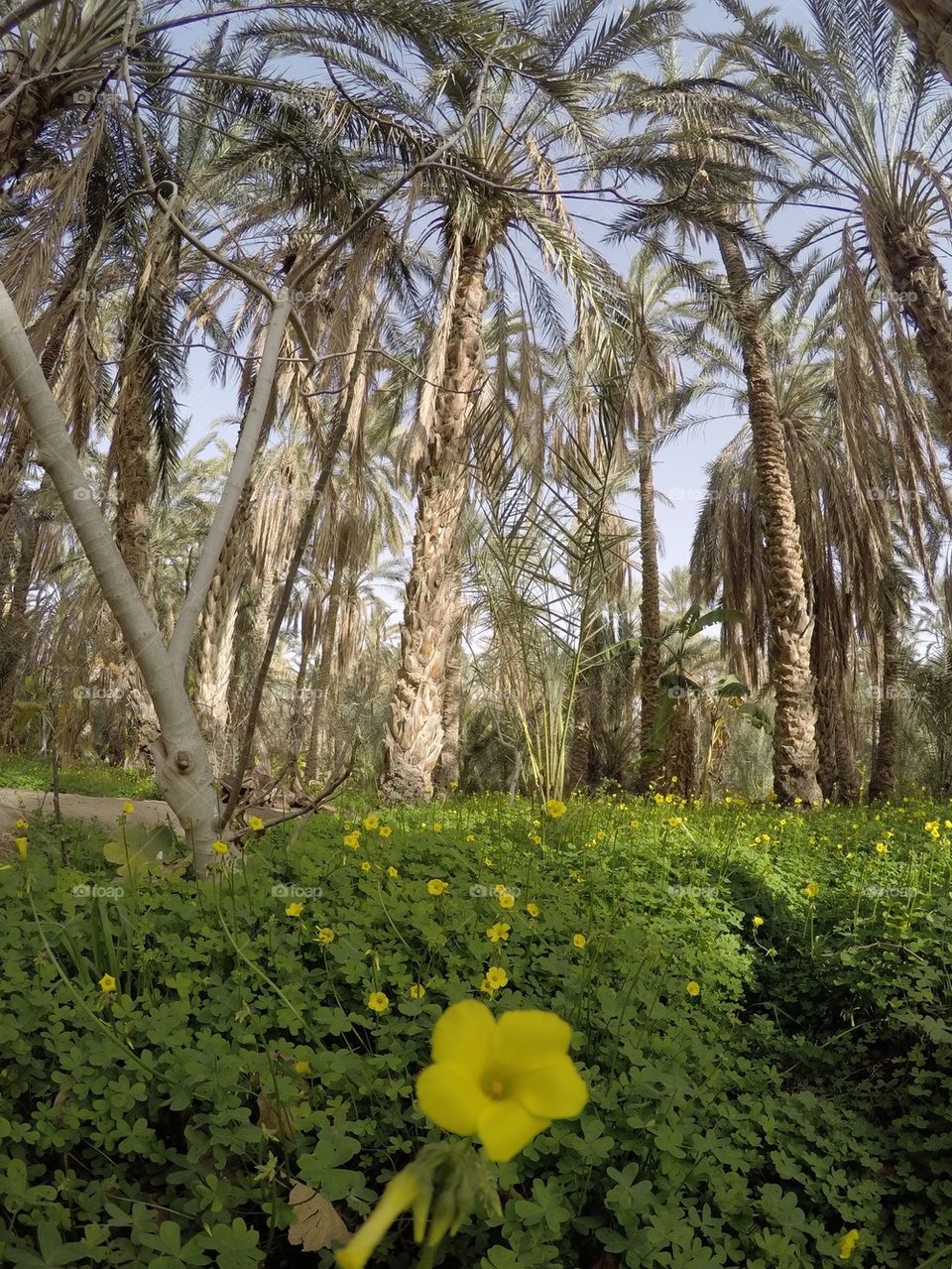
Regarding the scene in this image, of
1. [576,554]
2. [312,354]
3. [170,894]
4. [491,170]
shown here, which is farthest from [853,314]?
[170,894]

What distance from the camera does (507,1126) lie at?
0.44 m

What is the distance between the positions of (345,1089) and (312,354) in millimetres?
2440

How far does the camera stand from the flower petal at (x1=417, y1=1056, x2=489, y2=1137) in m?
0.42

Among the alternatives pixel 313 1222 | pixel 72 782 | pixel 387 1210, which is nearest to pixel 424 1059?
pixel 313 1222

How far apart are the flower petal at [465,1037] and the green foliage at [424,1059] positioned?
763 mm

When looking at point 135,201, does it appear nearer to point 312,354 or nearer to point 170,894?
point 312,354

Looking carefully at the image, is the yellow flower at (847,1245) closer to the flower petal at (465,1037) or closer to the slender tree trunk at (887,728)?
the flower petal at (465,1037)

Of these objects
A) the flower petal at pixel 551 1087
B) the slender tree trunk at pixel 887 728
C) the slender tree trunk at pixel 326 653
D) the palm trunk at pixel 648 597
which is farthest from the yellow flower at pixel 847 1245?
the slender tree trunk at pixel 887 728

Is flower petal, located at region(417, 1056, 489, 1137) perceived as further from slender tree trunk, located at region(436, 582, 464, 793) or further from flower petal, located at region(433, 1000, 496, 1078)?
slender tree trunk, located at region(436, 582, 464, 793)

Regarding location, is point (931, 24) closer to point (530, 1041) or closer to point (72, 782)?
point (530, 1041)

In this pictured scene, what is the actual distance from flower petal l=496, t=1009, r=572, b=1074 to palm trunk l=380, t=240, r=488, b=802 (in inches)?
277

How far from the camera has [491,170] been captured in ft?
27.2

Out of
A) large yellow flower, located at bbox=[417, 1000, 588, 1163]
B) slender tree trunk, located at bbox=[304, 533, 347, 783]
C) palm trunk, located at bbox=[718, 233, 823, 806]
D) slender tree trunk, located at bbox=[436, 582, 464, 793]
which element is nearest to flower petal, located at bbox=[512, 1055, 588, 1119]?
large yellow flower, located at bbox=[417, 1000, 588, 1163]

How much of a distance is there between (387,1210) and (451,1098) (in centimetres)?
7
